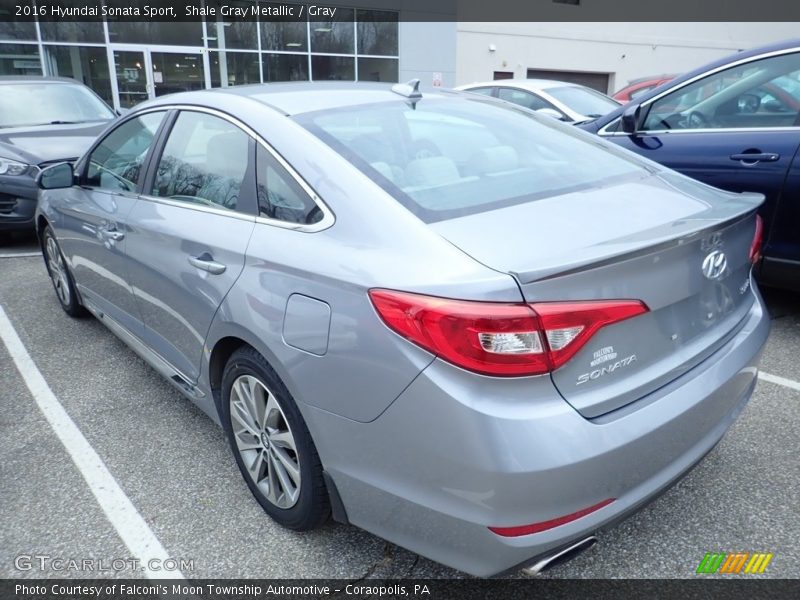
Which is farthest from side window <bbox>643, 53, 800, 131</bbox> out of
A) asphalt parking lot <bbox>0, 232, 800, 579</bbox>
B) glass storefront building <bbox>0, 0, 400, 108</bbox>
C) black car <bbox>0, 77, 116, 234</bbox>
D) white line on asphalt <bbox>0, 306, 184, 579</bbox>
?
glass storefront building <bbox>0, 0, 400, 108</bbox>

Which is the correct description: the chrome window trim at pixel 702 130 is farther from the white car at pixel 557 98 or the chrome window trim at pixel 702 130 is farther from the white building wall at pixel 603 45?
the white building wall at pixel 603 45

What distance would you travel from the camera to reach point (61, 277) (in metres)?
4.47

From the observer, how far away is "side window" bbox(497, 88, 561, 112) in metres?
7.59

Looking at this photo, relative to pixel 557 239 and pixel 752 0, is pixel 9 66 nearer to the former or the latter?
pixel 557 239

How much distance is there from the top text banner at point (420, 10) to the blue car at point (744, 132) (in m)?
14.1

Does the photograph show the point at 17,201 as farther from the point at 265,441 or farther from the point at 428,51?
the point at 428,51

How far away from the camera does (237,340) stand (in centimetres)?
231

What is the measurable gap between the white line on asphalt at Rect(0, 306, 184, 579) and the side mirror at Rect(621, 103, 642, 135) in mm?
3761

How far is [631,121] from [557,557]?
11.3ft

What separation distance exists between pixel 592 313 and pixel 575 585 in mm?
997

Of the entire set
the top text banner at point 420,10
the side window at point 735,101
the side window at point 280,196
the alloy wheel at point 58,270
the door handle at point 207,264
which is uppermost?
the top text banner at point 420,10

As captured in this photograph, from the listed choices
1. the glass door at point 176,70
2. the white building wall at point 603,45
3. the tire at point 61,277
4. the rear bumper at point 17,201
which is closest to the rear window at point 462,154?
the tire at point 61,277

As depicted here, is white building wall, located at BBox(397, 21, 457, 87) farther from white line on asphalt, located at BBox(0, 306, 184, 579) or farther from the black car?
white line on asphalt, located at BBox(0, 306, 184, 579)

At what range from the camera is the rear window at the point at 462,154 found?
204cm
